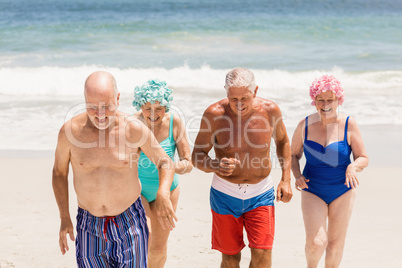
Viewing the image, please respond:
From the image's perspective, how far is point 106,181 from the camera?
360cm

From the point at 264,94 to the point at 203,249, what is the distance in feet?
28.5

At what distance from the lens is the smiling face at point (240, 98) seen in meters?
4.20

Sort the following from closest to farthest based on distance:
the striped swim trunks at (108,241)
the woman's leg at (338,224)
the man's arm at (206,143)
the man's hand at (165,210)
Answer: the man's hand at (165,210) < the striped swim trunks at (108,241) < the man's arm at (206,143) < the woman's leg at (338,224)

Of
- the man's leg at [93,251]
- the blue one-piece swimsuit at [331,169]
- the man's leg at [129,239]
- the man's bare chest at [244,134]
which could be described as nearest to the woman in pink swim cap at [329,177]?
the blue one-piece swimsuit at [331,169]

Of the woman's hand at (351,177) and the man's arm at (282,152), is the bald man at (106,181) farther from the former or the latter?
the woman's hand at (351,177)

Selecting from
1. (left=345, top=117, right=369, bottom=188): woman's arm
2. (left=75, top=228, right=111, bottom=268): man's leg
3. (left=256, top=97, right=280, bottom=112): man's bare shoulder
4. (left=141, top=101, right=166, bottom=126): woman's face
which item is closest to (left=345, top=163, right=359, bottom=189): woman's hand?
(left=345, top=117, right=369, bottom=188): woman's arm

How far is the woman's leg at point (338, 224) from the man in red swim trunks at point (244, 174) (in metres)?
0.48

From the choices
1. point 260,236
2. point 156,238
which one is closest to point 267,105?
point 260,236

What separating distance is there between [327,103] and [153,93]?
4.88 ft

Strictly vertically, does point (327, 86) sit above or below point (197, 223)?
above

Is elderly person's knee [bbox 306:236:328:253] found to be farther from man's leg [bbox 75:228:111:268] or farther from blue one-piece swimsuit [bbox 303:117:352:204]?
man's leg [bbox 75:228:111:268]

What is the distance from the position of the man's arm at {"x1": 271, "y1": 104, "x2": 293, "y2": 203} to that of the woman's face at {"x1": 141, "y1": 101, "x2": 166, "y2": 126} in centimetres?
94

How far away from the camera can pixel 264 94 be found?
14.0 metres

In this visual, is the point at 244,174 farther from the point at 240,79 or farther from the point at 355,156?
the point at 355,156
